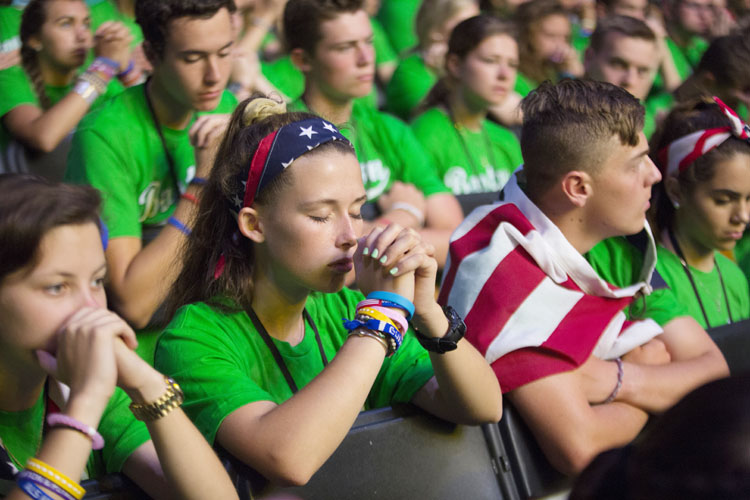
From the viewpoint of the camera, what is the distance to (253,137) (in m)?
2.03

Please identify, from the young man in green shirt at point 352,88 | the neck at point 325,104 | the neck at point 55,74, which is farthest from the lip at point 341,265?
the neck at point 55,74

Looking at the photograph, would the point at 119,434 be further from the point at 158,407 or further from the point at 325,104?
the point at 325,104

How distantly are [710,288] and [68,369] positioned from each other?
2.31 metres

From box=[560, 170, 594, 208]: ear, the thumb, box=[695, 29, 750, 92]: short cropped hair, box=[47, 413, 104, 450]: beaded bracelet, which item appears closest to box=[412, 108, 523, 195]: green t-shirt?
box=[695, 29, 750, 92]: short cropped hair

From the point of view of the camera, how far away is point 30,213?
1.61m

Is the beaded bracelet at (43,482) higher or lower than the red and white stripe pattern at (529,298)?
higher

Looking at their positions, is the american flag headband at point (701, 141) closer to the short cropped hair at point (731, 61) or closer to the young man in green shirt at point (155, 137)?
the short cropped hair at point (731, 61)

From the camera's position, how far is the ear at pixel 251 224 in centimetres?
200

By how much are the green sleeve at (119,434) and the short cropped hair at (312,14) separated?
232 cm

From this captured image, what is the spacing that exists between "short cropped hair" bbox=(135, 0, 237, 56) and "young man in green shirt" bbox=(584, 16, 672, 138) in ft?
7.25

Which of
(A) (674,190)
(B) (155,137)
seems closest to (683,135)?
(A) (674,190)

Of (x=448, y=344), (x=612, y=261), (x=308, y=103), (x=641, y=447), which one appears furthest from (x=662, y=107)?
(x=641, y=447)

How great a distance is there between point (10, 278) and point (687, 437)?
1.18 m

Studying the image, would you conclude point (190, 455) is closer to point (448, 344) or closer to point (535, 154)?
point (448, 344)
